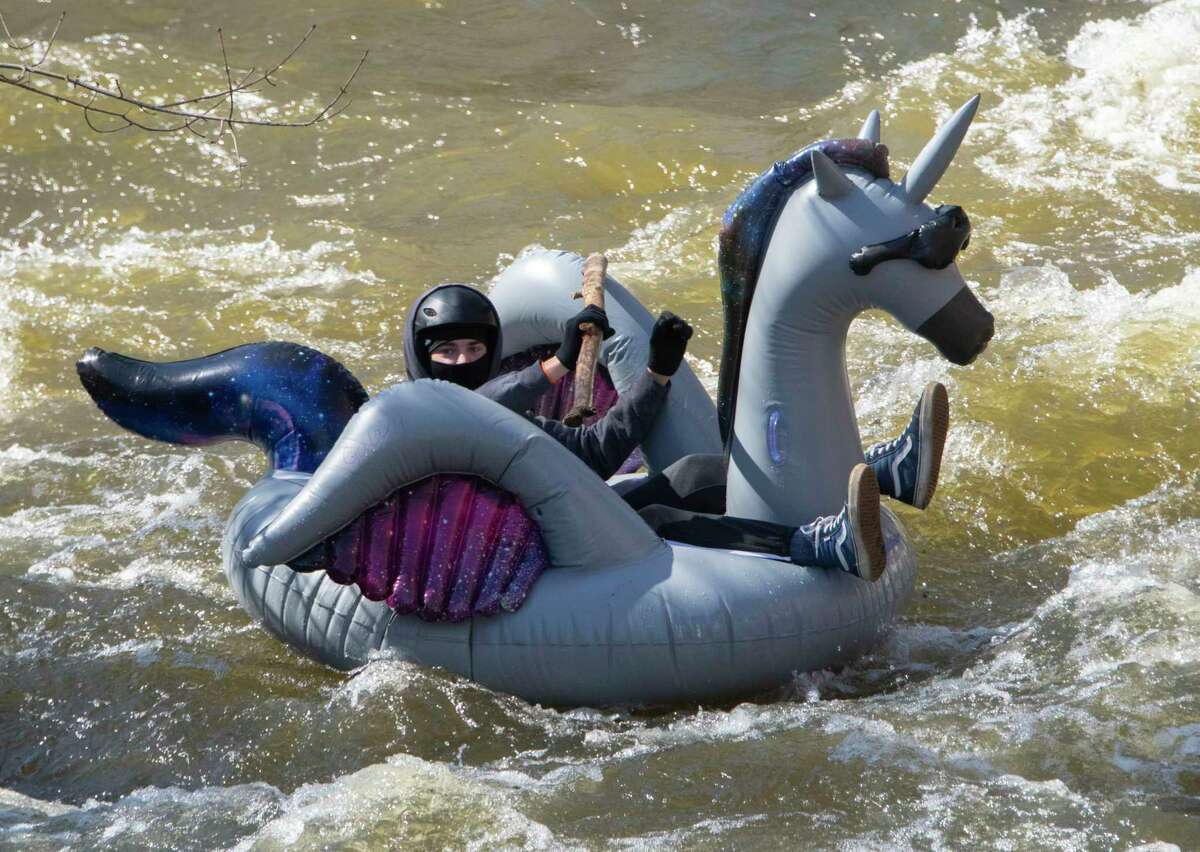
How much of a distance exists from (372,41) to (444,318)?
23.8 ft

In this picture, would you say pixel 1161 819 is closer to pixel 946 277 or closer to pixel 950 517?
pixel 946 277

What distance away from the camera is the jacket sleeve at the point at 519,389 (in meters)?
4.42

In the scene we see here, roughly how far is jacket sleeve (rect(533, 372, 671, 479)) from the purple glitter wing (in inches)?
14.4

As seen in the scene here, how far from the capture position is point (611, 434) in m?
4.31

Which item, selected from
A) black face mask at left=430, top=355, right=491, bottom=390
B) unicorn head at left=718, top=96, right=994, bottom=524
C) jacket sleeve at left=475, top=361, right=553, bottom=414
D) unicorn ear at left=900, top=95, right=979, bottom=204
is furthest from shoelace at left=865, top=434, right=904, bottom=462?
black face mask at left=430, top=355, right=491, bottom=390

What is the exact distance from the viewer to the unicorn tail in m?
4.54

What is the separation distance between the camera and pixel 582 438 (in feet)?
14.1

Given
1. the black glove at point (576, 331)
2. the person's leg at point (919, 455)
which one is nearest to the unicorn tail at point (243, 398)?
the black glove at point (576, 331)

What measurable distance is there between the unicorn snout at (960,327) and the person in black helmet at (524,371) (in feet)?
2.26

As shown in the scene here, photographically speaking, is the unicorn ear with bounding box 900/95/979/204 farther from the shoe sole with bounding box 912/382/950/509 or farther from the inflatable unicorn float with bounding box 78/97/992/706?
the shoe sole with bounding box 912/382/950/509

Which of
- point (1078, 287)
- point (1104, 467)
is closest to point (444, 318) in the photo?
point (1104, 467)

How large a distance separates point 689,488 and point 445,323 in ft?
2.74

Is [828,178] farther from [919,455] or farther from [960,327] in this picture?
[919,455]

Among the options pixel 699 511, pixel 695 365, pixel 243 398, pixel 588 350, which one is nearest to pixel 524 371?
pixel 588 350
